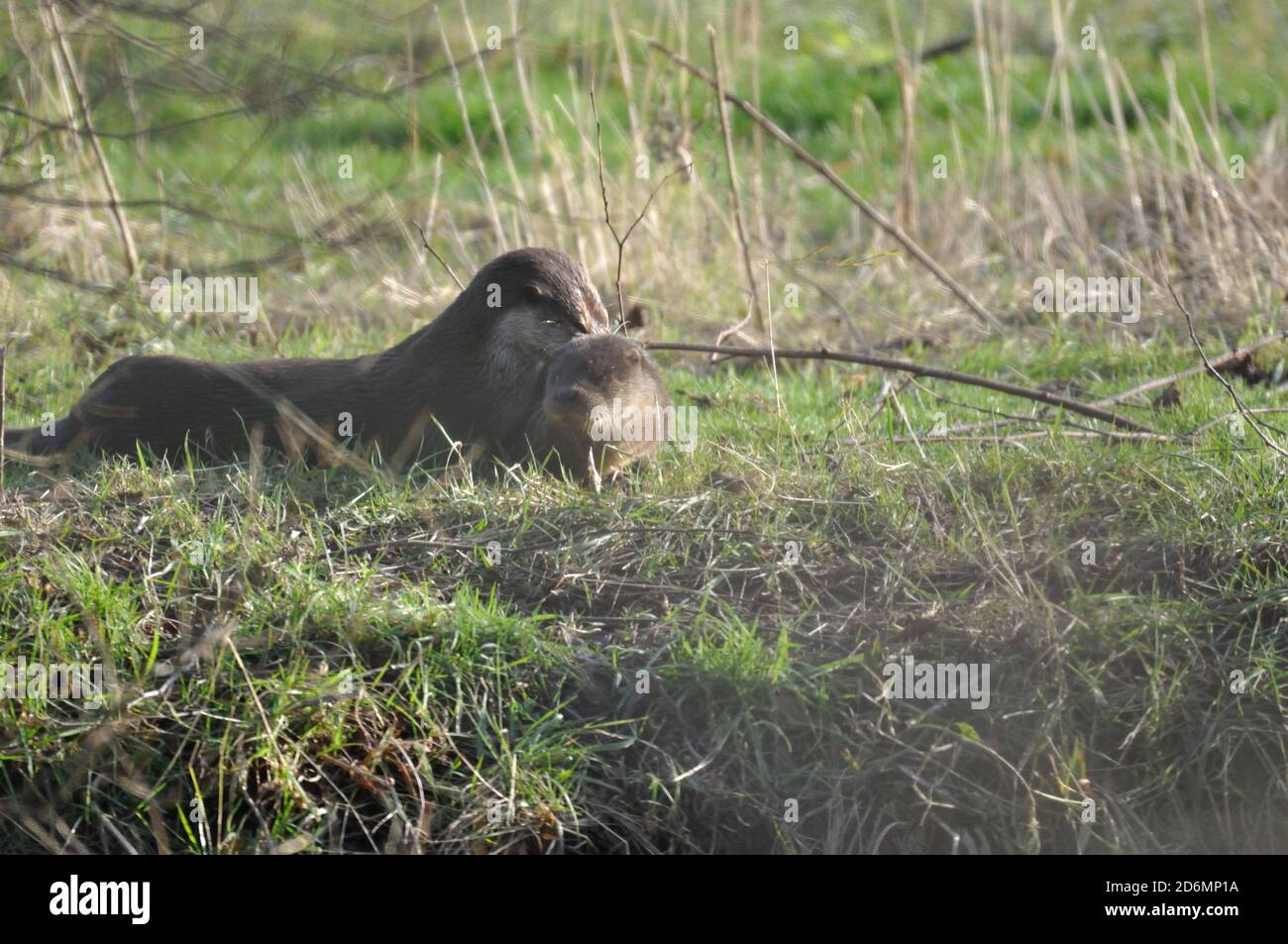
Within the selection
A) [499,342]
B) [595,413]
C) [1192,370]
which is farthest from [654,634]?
[1192,370]

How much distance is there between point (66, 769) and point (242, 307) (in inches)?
152

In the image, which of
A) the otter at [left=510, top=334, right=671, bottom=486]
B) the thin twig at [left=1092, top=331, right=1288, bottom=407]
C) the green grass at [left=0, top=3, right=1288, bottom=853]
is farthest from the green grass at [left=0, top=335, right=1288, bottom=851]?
the thin twig at [left=1092, top=331, right=1288, bottom=407]

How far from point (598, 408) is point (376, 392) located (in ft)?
2.91

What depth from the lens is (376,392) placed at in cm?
507

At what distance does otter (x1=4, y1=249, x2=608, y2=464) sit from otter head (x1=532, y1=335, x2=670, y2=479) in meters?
0.19

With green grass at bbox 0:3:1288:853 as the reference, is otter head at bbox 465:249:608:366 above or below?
above

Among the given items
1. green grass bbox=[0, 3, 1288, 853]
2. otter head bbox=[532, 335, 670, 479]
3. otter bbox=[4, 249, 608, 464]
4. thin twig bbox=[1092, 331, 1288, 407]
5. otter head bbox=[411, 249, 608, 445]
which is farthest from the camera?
thin twig bbox=[1092, 331, 1288, 407]

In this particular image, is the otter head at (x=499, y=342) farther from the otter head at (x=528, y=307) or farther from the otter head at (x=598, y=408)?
the otter head at (x=598, y=408)

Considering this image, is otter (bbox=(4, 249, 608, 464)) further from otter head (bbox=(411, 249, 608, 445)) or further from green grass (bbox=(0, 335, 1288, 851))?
green grass (bbox=(0, 335, 1288, 851))

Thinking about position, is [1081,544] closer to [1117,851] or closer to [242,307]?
[1117,851]

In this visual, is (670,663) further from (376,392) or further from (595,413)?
(376,392)

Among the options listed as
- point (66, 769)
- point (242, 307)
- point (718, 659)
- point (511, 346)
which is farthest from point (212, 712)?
point (242, 307)

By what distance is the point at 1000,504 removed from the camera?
175 inches

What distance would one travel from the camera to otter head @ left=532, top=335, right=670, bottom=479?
15.5 feet
